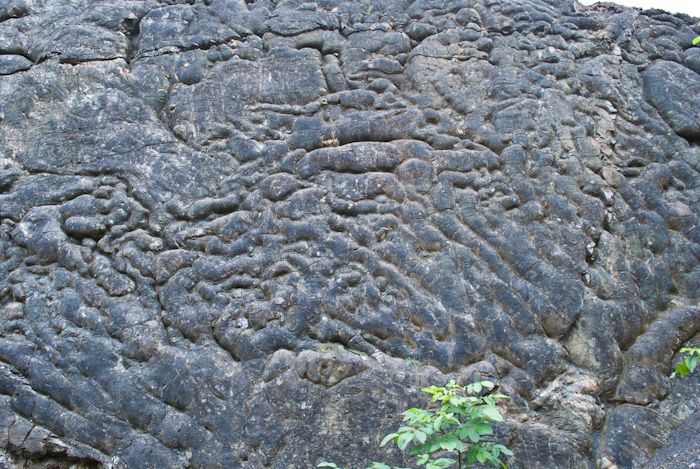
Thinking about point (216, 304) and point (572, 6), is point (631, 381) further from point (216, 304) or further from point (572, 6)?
point (572, 6)

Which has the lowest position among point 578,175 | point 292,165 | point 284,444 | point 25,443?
point 25,443

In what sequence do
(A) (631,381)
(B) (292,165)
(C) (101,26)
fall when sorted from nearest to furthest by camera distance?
(A) (631,381), (B) (292,165), (C) (101,26)

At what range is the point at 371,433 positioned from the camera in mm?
4895

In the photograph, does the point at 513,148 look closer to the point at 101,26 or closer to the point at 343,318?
the point at 343,318

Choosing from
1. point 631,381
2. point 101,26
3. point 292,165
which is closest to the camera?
point 631,381

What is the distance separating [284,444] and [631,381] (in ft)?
7.43

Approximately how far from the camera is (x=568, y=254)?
554 cm

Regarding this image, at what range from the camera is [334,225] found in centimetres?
558

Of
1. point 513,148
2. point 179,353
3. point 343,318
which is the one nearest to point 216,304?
point 179,353

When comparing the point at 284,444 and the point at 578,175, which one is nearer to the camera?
the point at 284,444

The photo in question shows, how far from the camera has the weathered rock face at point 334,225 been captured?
16.5 feet

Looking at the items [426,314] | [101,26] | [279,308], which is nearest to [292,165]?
[279,308]

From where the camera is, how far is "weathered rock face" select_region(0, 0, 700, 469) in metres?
5.02

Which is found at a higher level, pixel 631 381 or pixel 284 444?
pixel 631 381
